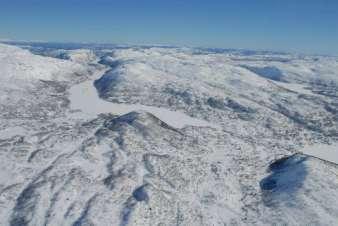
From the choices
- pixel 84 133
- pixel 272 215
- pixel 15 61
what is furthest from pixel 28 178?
pixel 15 61

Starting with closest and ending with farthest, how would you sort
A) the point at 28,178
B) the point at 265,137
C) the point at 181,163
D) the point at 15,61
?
1. the point at 28,178
2. the point at 181,163
3. the point at 265,137
4. the point at 15,61

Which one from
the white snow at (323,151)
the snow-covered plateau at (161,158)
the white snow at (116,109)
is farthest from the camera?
the white snow at (116,109)

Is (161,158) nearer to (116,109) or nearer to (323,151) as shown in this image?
(323,151)

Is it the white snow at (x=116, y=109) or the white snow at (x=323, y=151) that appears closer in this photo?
the white snow at (x=323, y=151)

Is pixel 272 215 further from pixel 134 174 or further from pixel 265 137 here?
pixel 265 137

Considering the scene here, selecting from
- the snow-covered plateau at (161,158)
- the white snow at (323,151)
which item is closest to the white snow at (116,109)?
the snow-covered plateau at (161,158)

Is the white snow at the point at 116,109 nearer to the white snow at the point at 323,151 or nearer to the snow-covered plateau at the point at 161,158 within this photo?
the snow-covered plateau at the point at 161,158
